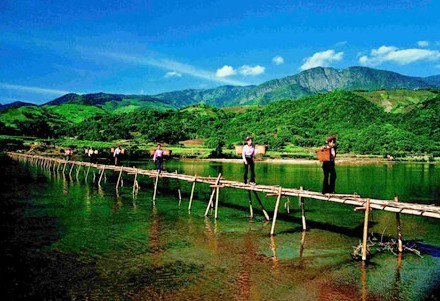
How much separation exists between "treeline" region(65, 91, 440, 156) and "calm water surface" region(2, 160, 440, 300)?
301 feet

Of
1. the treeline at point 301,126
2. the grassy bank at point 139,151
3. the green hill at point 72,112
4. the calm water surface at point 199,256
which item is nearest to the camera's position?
the calm water surface at point 199,256

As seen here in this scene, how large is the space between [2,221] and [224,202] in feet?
50.1

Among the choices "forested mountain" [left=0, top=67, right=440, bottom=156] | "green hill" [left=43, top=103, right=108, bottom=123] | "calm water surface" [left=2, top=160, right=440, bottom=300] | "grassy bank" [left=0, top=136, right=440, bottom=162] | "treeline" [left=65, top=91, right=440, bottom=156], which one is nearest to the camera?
"calm water surface" [left=2, top=160, right=440, bottom=300]

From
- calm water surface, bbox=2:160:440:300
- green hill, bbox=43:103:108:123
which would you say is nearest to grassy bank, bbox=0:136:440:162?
calm water surface, bbox=2:160:440:300

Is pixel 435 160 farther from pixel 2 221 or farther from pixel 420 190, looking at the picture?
pixel 2 221

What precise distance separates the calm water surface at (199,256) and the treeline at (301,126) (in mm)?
91821

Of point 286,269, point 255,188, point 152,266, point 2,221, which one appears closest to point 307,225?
point 255,188

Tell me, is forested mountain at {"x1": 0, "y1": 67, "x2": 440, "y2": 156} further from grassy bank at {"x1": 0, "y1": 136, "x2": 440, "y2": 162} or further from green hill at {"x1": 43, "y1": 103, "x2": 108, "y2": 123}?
grassy bank at {"x1": 0, "y1": 136, "x2": 440, "y2": 162}

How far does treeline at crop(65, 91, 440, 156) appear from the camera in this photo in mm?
118812

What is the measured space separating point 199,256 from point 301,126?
128269 millimetres

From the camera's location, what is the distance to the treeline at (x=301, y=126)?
11881 cm

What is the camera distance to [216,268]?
555 inches

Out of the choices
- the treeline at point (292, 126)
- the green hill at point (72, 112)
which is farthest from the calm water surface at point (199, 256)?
the green hill at point (72, 112)

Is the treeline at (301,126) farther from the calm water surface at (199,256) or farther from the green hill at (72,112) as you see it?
the calm water surface at (199,256)
